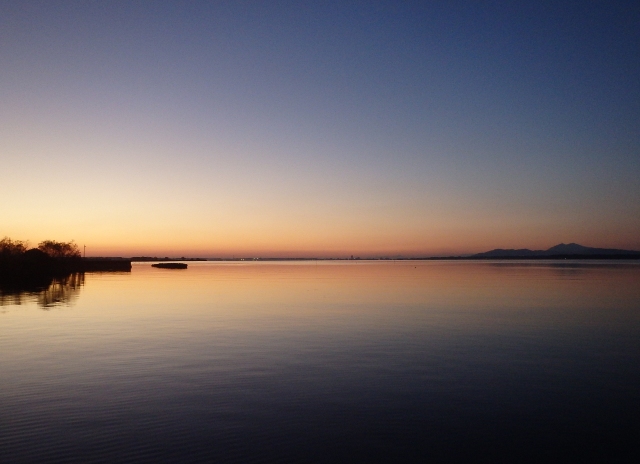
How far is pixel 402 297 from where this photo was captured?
185 ft

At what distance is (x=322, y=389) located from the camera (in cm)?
1830

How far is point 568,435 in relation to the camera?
13.7 meters

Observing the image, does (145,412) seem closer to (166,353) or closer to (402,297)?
(166,353)

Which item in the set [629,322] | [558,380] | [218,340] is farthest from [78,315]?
[629,322]

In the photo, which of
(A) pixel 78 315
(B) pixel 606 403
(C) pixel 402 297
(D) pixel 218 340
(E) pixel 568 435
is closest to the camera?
(E) pixel 568 435

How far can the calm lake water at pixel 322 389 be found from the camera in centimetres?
1266

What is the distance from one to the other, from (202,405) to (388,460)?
6.91 m

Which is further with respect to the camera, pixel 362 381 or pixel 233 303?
pixel 233 303

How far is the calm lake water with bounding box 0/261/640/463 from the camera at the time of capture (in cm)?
1266

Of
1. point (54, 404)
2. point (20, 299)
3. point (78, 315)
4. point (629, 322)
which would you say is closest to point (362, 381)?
point (54, 404)

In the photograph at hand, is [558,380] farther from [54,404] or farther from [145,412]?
[54,404]

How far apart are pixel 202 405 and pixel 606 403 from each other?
13.5 m

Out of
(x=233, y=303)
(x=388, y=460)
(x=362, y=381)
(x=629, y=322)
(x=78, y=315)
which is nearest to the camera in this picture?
(x=388, y=460)

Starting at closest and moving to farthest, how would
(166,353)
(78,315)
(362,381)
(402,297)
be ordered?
1. (362,381)
2. (166,353)
3. (78,315)
4. (402,297)
